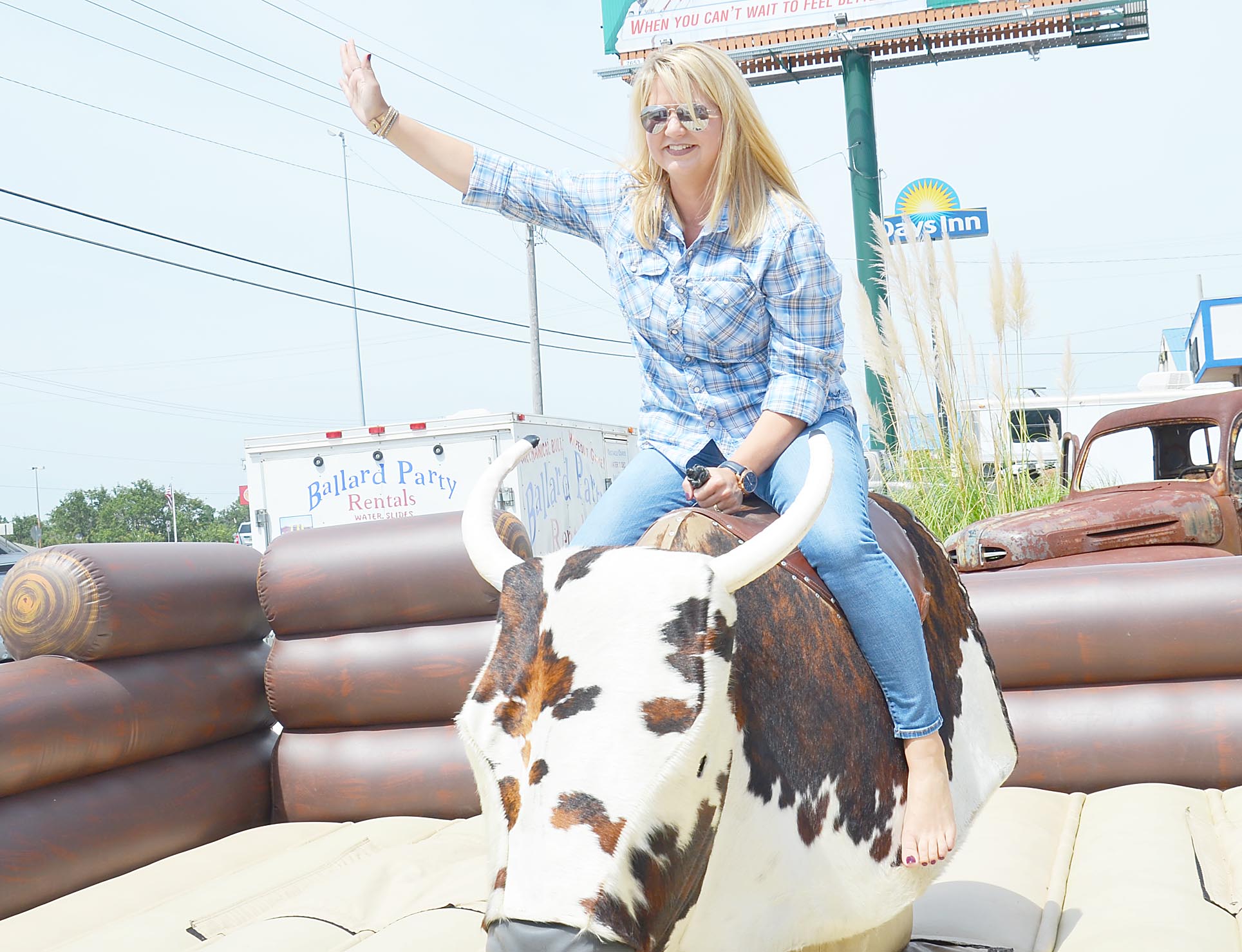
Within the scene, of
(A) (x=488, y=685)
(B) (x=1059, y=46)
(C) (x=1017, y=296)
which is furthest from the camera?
(B) (x=1059, y=46)

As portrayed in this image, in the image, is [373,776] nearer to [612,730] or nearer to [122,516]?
[612,730]

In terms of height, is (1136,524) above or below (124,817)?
above

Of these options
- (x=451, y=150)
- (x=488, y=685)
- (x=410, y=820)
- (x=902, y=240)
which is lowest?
(x=410, y=820)

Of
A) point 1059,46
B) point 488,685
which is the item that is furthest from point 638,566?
point 1059,46

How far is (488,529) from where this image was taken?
6.32 feet

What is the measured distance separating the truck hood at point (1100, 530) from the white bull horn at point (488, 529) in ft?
12.0

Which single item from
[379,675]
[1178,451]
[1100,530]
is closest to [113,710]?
[379,675]

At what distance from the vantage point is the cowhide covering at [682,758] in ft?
4.93

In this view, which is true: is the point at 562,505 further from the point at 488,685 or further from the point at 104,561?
the point at 488,685

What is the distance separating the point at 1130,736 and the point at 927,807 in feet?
7.24

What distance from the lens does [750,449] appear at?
86.2 inches

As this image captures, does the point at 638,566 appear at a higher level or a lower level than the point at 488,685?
higher

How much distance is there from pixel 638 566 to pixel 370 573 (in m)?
2.69

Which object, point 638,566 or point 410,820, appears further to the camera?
point 410,820
